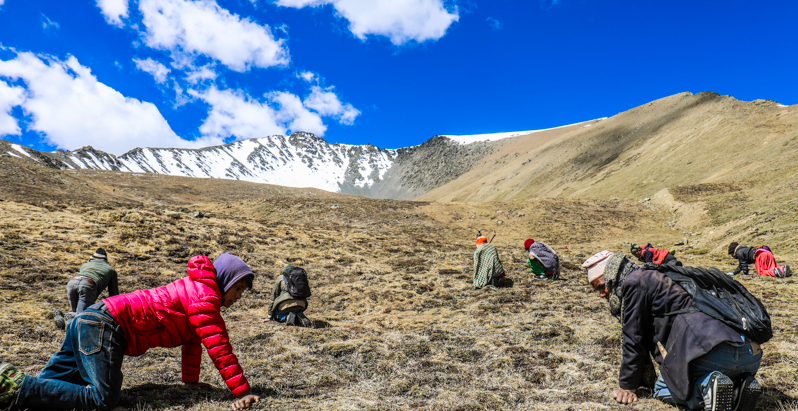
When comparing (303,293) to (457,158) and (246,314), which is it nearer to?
(246,314)

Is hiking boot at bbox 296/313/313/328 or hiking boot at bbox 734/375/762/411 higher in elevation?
hiking boot at bbox 734/375/762/411

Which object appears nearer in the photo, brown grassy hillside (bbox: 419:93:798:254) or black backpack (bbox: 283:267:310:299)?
black backpack (bbox: 283:267:310:299)

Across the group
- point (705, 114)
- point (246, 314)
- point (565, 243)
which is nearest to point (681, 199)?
point (565, 243)

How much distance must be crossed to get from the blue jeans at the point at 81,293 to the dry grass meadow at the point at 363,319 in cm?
54

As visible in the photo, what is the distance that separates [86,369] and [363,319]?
269 inches

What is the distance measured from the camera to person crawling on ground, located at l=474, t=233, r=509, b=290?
1226 centimetres

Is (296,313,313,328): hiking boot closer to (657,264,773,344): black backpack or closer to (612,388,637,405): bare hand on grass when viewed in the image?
(612,388,637,405): bare hand on grass

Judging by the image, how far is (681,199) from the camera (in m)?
30.0

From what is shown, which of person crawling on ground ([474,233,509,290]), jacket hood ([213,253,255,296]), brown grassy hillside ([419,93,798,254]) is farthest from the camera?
brown grassy hillside ([419,93,798,254])

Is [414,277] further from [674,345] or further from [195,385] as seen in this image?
[674,345]

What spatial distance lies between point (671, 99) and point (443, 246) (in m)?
78.8

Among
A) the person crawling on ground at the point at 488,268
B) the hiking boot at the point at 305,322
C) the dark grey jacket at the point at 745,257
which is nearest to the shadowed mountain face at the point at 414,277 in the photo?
the hiking boot at the point at 305,322

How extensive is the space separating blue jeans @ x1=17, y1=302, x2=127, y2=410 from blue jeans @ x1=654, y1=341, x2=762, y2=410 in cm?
540

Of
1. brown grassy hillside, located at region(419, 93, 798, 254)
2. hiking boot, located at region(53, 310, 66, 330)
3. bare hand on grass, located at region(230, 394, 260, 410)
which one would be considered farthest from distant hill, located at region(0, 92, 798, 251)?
hiking boot, located at region(53, 310, 66, 330)
